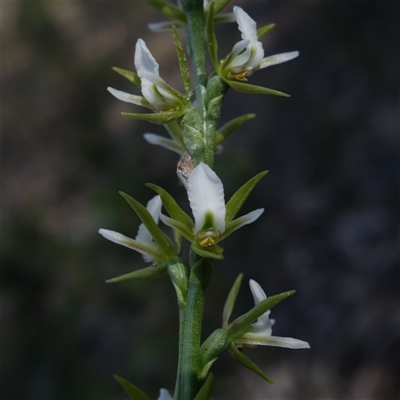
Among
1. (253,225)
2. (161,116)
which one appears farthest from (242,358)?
(253,225)

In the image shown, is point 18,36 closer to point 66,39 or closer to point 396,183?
point 66,39

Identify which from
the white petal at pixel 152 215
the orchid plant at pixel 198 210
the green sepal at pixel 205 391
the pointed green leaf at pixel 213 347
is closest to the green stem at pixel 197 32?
the orchid plant at pixel 198 210

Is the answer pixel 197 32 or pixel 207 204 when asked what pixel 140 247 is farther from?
pixel 197 32

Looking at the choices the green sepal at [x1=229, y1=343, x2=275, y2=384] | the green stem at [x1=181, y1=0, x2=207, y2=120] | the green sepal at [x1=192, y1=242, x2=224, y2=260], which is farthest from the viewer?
the green stem at [x1=181, y1=0, x2=207, y2=120]

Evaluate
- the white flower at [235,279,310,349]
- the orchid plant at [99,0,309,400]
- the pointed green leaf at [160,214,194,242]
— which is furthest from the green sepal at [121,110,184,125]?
the white flower at [235,279,310,349]

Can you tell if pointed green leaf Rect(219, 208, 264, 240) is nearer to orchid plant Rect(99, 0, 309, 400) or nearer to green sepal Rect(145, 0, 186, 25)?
orchid plant Rect(99, 0, 309, 400)

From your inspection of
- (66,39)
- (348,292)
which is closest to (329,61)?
(348,292)

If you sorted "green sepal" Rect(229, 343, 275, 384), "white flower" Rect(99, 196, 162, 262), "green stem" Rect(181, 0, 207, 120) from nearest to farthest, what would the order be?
"green sepal" Rect(229, 343, 275, 384)
"white flower" Rect(99, 196, 162, 262)
"green stem" Rect(181, 0, 207, 120)
